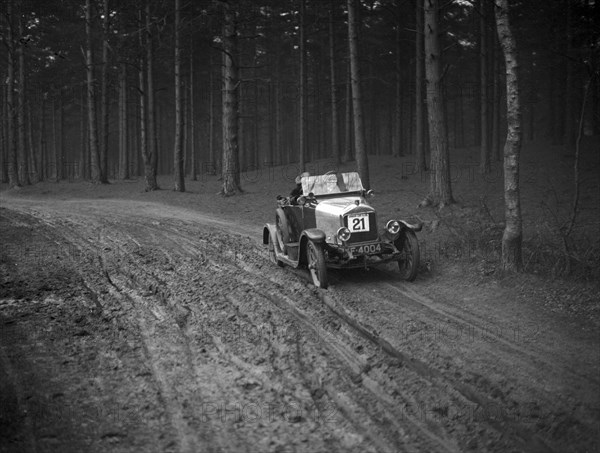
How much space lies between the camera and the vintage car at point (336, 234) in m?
8.55

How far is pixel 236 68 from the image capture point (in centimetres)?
1959

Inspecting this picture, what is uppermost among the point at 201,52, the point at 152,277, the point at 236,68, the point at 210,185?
the point at 201,52

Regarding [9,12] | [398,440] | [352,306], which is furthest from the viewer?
[9,12]

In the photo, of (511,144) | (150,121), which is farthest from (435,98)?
(150,121)

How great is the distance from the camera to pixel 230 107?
776 inches

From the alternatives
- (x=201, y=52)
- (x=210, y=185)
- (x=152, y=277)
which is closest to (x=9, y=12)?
(x=201, y=52)

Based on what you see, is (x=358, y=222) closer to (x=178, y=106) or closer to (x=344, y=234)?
(x=344, y=234)

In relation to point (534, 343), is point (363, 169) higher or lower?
higher

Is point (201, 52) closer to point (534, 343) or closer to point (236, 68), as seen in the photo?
point (236, 68)

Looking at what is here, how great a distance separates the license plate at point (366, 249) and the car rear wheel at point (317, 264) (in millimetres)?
539

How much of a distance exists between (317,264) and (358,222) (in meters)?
1.08

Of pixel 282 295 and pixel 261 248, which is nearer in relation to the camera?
pixel 282 295

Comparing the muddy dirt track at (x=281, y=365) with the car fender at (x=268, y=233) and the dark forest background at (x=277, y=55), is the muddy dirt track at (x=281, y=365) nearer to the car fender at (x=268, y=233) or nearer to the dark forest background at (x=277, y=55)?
the car fender at (x=268, y=233)

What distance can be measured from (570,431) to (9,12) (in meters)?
31.7
